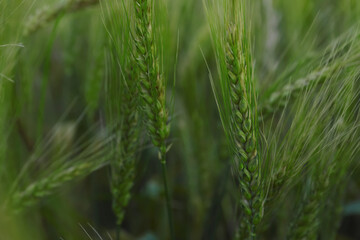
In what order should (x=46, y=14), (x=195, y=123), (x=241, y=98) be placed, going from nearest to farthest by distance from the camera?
(x=241, y=98) → (x=46, y=14) → (x=195, y=123)

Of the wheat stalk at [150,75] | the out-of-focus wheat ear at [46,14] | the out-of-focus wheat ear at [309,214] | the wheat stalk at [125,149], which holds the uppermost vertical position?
the out-of-focus wheat ear at [46,14]

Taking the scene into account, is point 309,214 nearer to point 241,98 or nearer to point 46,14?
point 241,98

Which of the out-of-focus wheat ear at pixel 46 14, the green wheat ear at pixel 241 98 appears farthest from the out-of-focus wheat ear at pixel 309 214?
the out-of-focus wheat ear at pixel 46 14

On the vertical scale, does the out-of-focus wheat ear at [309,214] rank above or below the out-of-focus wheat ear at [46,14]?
below

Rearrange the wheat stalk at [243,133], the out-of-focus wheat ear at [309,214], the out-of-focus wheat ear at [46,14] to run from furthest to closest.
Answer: the out-of-focus wheat ear at [46,14] → the out-of-focus wheat ear at [309,214] → the wheat stalk at [243,133]

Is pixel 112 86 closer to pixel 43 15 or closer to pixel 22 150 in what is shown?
pixel 43 15

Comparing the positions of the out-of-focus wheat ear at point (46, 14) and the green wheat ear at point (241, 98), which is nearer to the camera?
the green wheat ear at point (241, 98)

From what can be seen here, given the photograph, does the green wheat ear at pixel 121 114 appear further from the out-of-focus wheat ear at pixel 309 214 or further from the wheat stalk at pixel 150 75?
the out-of-focus wheat ear at pixel 309 214

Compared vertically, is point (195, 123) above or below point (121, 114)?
below

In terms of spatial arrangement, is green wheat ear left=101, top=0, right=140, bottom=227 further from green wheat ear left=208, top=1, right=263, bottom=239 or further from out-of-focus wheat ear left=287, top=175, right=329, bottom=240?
out-of-focus wheat ear left=287, top=175, right=329, bottom=240

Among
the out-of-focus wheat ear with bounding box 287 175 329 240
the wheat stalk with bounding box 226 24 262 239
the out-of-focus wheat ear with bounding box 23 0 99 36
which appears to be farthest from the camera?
the out-of-focus wheat ear with bounding box 23 0 99 36

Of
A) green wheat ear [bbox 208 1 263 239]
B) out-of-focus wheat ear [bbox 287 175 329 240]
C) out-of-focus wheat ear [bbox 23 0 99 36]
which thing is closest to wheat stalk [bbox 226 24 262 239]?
green wheat ear [bbox 208 1 263 239]

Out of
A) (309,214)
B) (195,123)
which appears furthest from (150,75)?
(195,123)

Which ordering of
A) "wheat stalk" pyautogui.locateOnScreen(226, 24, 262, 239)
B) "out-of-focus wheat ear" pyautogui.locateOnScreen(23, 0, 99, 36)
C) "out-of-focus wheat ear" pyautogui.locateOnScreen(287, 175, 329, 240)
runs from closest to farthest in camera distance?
"wheat stalk" pyautogui.locateOnScreen(226, 24, 262, 239), "out-of-focus wheat ear" pyautogui.locateOnScreen(287, 175, 329, 240), "out-of-focus wheat ear" pyautogui.locateOnScreen(23, 0, 99, 36)
